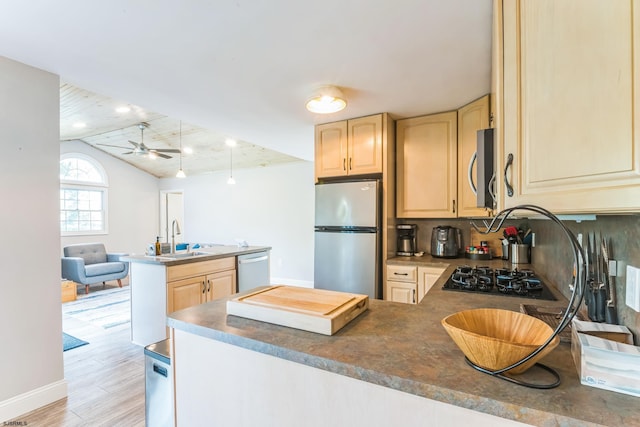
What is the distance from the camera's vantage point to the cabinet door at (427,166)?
9.33ft

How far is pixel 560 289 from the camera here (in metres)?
1.61

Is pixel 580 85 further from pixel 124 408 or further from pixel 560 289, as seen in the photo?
pixel 124 408

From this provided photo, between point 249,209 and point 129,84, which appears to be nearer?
point 129,84

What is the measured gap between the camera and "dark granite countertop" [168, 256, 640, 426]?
0.59 metres

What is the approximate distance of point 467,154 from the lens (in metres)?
2.74

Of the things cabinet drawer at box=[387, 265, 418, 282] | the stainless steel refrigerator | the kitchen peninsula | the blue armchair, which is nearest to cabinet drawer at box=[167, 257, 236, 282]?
the kitchen peninsula

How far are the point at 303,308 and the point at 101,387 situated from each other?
234 centimetres

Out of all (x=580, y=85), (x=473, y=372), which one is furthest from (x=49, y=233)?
(x=580, y=85)

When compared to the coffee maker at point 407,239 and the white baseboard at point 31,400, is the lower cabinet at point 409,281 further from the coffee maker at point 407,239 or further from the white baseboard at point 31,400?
the white baseboard at point 31,400

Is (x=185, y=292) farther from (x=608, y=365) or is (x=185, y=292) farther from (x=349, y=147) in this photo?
(x=608, y=365)

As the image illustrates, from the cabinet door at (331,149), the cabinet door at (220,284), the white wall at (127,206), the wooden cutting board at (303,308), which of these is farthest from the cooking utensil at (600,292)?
the white wall at (127,206)

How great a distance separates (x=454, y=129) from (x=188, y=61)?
2.32 meters

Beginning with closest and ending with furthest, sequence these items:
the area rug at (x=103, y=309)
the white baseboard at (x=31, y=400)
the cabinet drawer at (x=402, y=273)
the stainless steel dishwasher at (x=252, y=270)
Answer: the white baseboard at (x=31, y=400) < the cabinet drawer at (x=402, y=273) < the stainless steel dishwasher at (x=252, y=270) < the area rug at (x=103, y=309)

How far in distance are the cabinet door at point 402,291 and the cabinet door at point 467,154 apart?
2.77 feet
